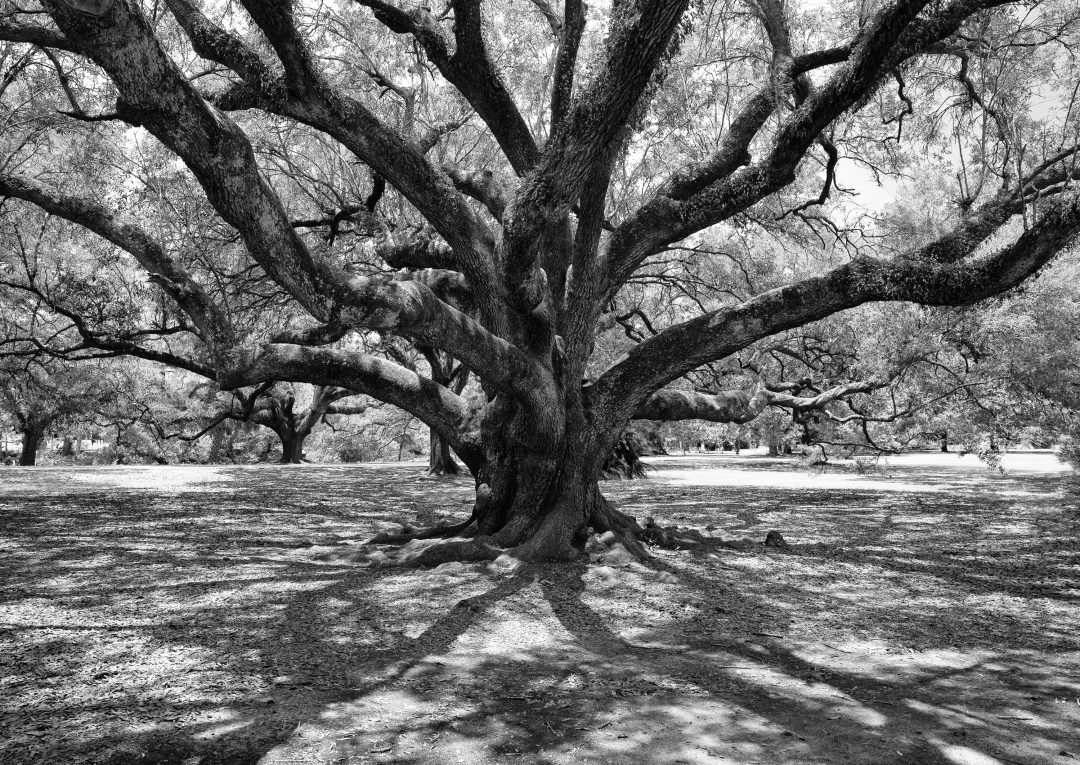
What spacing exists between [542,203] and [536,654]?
3.08m

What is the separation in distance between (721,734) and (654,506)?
885cm

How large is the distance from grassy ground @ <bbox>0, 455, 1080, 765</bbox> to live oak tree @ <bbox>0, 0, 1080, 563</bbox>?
159 cm

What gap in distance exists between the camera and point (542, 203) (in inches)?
195

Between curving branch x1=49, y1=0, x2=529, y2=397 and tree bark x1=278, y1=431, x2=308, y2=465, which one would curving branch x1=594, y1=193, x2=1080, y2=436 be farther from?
tree bark x1=278, y1=431, x2=308, y2=465

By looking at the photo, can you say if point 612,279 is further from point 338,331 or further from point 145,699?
point 145,699

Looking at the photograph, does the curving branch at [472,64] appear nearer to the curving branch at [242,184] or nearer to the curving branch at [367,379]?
the curving branch at [242,184]

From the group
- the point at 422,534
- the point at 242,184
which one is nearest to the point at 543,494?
the point at 422,534

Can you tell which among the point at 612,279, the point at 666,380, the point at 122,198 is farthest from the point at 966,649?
the point at 122,198

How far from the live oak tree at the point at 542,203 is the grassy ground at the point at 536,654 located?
1.59 m

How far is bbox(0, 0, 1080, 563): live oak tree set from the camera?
4.47 meters

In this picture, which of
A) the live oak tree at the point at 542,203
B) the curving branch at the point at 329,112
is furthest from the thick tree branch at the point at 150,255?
the curving branch at the point at 329,112

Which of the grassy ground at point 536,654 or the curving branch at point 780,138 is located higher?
the curving branch at point 780,138

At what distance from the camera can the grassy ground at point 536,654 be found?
8.95ft

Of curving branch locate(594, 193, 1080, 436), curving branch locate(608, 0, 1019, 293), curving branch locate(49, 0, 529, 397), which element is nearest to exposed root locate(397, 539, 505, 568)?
curving branch locate(594, 193, 1080, 436)
